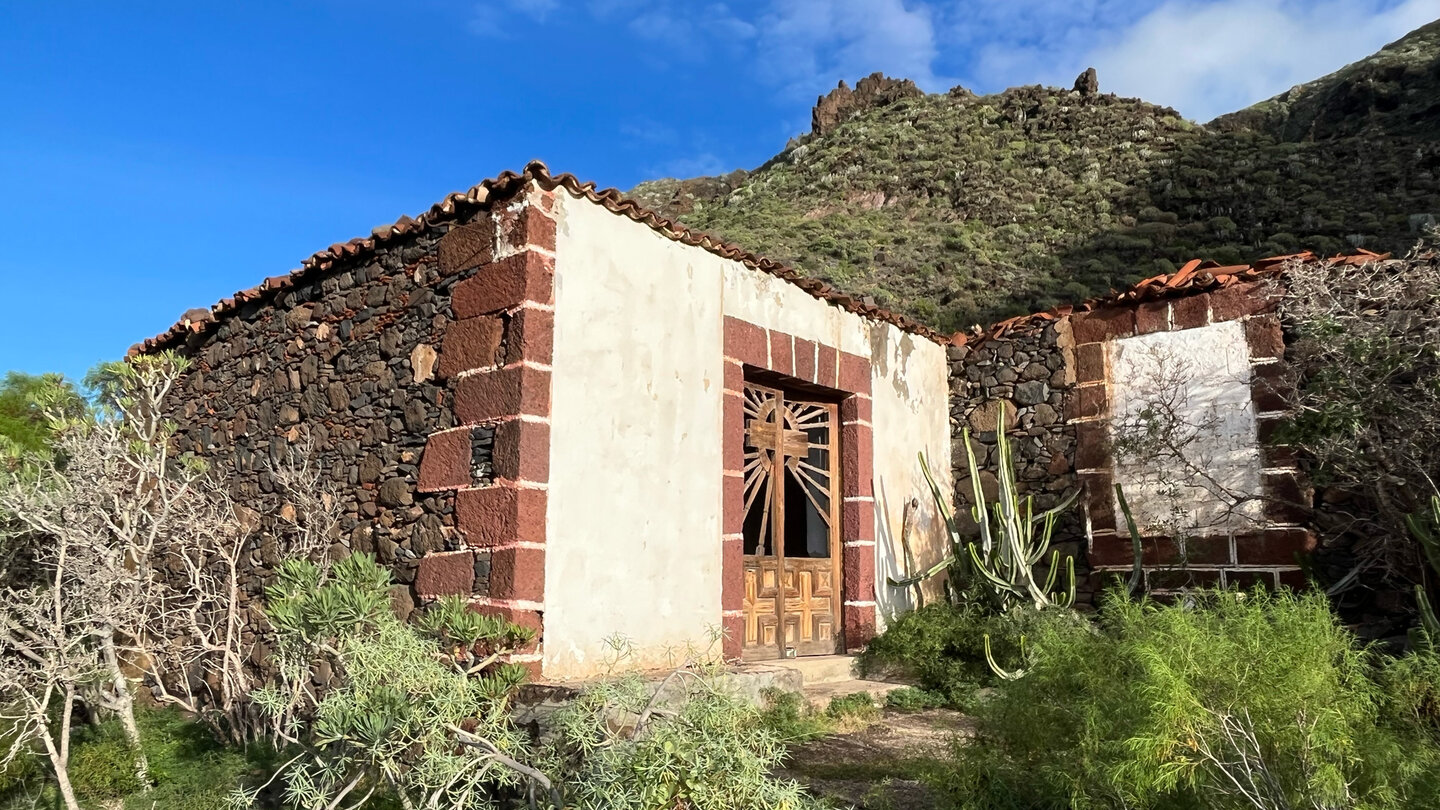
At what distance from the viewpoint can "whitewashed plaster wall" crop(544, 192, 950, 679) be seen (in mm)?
5344

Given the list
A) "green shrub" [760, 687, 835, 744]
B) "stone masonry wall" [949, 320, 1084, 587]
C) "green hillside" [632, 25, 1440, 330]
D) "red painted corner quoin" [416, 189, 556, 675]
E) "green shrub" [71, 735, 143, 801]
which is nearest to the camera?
"green shrub" [760, 687, 835, 744]

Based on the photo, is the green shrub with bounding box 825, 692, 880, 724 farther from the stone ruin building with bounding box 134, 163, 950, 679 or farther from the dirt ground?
the stone ruin building with bounding box 134, 163, 950, 679

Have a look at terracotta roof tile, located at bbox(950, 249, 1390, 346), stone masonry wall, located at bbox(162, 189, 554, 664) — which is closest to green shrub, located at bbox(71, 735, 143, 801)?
stone masonry wall, located at bbox(162, 189, 554, 664)

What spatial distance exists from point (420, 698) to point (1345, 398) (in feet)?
18.8

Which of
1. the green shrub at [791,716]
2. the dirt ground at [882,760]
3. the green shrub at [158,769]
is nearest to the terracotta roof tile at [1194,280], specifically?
the dirt ground at [882,760]

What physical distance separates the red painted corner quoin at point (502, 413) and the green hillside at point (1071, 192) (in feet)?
38.2

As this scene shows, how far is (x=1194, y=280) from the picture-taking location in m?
7.20

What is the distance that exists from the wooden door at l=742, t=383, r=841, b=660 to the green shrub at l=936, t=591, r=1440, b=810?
12.4 feet

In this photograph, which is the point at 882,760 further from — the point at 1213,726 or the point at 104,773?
the point at 104,773

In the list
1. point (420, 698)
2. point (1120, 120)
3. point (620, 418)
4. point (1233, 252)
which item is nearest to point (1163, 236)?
point (1233, 252)

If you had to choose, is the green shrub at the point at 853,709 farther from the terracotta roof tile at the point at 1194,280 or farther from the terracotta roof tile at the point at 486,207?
the terracotta roof tile at the point at 1194,280

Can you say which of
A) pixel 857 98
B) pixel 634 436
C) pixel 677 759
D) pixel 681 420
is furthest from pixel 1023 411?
pixel 857 98

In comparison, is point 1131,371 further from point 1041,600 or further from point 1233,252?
point 1233,252

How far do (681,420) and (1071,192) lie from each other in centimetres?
1894
